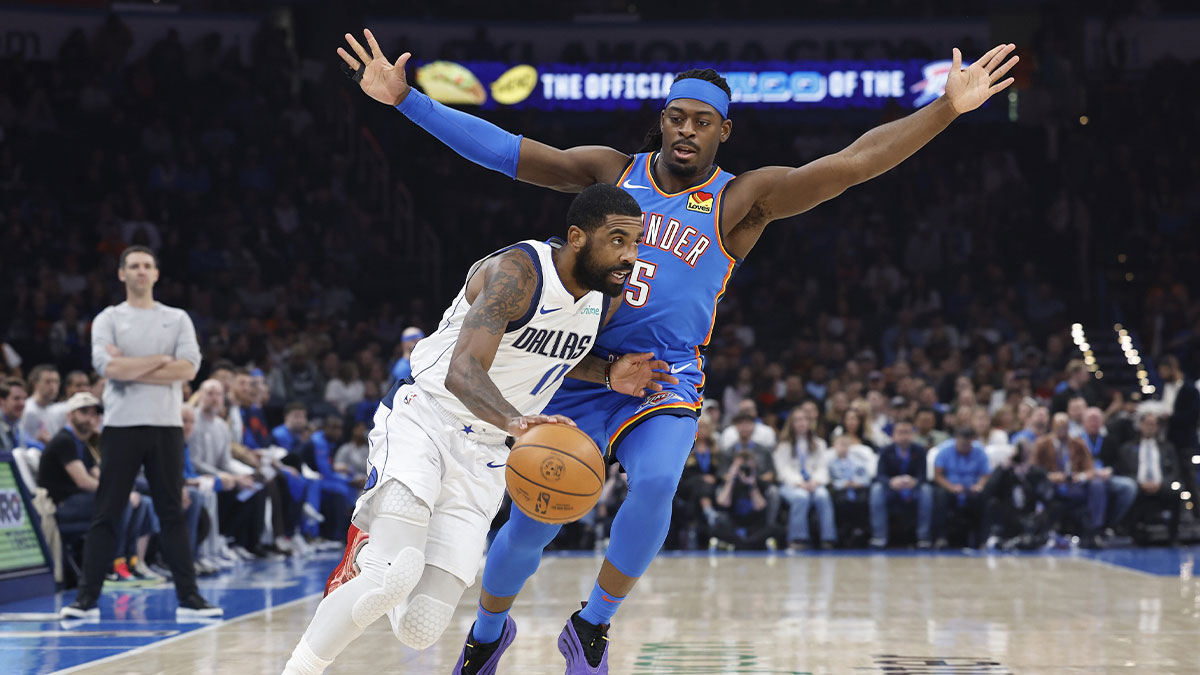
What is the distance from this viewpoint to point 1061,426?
14.4m

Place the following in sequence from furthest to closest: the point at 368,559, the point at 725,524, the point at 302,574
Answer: the point at 725,524, the point at 302,574, the point at 368,559

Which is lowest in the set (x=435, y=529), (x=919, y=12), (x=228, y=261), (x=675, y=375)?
(x=435, y=529)

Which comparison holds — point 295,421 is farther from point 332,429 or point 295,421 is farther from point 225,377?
point 225,377

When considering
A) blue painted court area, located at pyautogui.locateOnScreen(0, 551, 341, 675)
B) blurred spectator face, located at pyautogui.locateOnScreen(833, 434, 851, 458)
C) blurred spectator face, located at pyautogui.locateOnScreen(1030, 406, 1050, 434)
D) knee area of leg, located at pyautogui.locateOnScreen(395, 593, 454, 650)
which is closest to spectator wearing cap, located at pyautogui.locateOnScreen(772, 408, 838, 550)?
blurred spectator face, located at pyautogui.locateOnScreen(833, 434, 851, 458)

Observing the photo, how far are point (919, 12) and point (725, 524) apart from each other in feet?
38.6

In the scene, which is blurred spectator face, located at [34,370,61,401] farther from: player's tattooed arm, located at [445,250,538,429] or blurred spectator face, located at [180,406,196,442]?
player's tattooed arm, located at [445,250,538,429]

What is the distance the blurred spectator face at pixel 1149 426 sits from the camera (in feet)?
47.2

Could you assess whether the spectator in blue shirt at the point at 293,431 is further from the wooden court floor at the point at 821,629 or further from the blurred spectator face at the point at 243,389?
the wooden court floor at the point at 821,629

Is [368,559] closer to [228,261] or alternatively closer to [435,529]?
[435,529]

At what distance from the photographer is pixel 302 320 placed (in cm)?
1828

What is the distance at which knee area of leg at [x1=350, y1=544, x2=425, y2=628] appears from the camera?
4016 mm

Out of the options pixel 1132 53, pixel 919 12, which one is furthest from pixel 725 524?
pixel 1132 53

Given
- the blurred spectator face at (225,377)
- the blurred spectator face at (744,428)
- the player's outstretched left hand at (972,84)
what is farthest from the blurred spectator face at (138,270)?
the blurred spectator face at (744,428)

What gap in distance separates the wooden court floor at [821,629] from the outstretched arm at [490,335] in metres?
2.13
